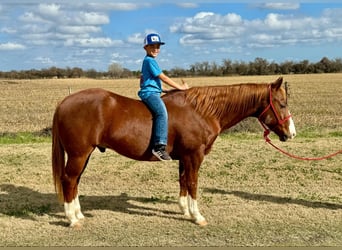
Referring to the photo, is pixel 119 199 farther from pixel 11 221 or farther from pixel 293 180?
pixel 293 180

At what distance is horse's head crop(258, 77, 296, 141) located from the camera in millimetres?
5953

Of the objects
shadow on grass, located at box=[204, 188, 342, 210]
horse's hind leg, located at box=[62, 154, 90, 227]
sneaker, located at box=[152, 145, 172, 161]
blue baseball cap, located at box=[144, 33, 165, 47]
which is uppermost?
blue baseball cap, located at box=[144, 33, 165, 47]

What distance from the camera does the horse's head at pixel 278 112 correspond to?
5953 millimetres

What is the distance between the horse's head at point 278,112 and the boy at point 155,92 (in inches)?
55.7

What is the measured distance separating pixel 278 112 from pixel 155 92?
5.96 ft

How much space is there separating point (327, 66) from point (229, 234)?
268ft

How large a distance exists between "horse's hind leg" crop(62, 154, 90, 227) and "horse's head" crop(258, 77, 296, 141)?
107 inches

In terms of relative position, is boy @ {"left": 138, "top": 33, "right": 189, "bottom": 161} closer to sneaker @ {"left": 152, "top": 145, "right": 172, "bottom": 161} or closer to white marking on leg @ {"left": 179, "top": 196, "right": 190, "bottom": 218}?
sneaker @ {"left": 152, "top": 145, "right": 172, "bottom": 161}

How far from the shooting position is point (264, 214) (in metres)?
6.18

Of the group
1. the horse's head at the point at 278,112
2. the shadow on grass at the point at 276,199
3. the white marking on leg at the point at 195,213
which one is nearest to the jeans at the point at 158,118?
the white marking on leg at the point at 195,213

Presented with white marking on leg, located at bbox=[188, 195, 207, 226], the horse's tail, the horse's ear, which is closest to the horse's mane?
the horse's ear

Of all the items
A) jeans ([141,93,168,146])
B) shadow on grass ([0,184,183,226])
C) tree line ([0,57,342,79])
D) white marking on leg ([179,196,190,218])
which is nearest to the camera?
jeans ([141,93,168,146])

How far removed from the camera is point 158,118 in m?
5.70

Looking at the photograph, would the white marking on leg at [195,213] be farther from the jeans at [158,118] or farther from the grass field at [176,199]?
the jeans at [158,118]
